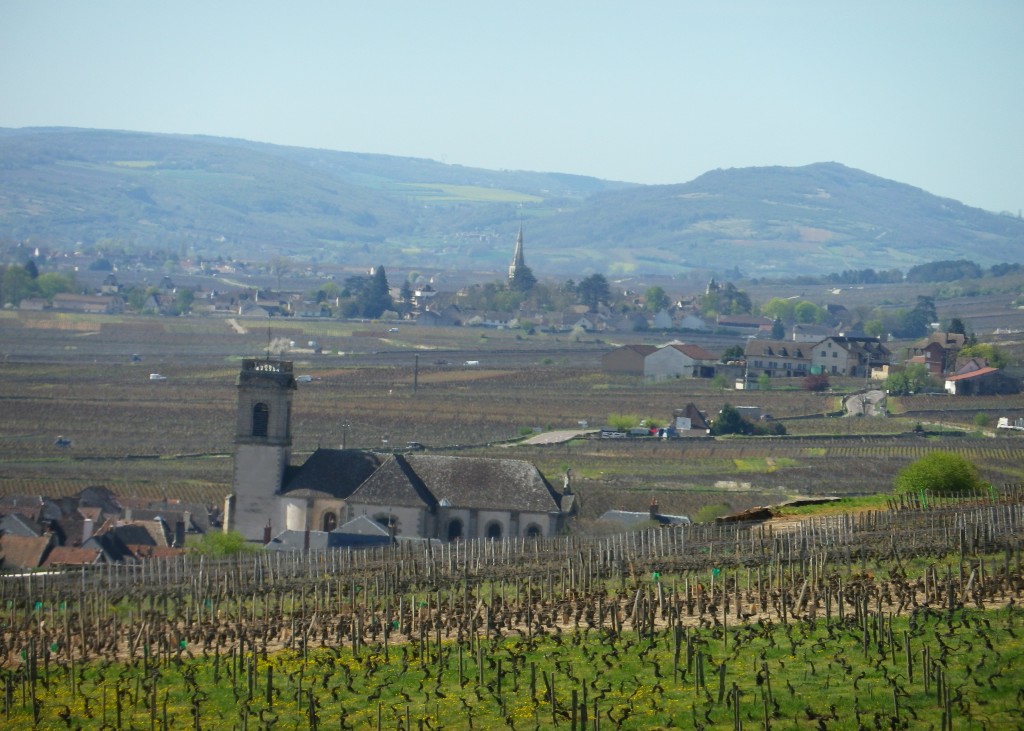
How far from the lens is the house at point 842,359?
114 metres

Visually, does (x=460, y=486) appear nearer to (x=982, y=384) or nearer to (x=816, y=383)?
(x=982, y=384)

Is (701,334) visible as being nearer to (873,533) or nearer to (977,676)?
(873,533)

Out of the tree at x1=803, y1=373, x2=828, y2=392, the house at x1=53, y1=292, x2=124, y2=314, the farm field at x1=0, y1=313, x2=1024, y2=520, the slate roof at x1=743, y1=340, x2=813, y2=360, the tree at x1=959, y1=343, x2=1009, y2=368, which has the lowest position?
the house at x1=53, y1=292, x2=124, y2=314

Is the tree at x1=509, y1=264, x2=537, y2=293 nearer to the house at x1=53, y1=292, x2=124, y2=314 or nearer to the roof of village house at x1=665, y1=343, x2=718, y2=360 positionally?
the house at x1=53, y1=292, x2=124, y2=314

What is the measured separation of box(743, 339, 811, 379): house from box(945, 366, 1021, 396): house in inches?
489

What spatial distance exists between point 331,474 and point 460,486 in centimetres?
369

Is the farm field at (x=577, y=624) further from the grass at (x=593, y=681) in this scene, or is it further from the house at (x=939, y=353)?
the house at (x=939, y=353)

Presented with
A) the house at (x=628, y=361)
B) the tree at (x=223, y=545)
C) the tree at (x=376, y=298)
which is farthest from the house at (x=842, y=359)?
the tree at (x=376, y=298)

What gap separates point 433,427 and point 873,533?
1865 inches

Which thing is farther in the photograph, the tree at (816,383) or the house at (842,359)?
the house at (842,359)

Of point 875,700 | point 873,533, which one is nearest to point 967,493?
point 873,533

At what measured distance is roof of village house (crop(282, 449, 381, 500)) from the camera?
5256 cm

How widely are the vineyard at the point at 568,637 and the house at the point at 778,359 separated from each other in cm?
6969

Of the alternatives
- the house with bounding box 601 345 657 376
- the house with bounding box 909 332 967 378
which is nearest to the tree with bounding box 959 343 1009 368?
the house with bounding box 909 332 967 378
